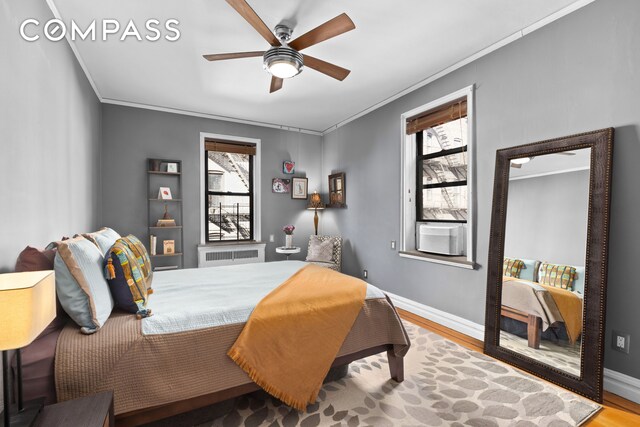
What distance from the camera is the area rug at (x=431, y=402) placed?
178cm

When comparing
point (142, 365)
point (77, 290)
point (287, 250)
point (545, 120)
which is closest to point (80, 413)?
point (142, 365)

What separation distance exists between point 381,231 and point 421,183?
841mm

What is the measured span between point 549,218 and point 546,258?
0.31m

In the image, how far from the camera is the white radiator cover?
15.0 ft

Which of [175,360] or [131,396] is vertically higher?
[175,360]

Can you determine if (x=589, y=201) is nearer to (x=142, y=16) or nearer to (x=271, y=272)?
(x=271, y=272)

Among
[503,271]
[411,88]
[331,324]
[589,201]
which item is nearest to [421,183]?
[411,88]

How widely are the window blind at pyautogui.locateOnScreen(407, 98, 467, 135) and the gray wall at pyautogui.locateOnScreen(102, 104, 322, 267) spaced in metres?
2.20

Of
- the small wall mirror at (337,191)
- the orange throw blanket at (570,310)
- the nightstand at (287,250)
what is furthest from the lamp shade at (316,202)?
the orange throw blanket at (570,310)

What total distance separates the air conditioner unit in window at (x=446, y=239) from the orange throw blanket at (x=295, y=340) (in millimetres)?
1605

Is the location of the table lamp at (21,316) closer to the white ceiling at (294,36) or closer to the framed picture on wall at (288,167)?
the white ceiling at (294,36)

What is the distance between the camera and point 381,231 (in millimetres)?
4207

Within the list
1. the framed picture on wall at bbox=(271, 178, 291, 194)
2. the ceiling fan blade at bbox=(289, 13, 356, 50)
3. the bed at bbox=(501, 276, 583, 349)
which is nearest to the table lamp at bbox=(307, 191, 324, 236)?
the framed picture on wall at bbox=(271, 178, 291, 194)

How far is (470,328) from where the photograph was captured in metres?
2.97
